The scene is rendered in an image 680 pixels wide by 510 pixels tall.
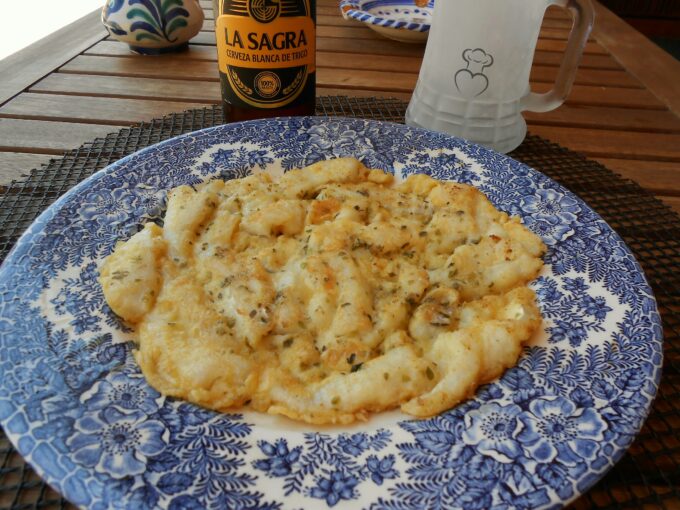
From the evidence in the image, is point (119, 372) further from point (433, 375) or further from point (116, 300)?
point (433, 375)

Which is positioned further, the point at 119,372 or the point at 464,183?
the point at 464,183

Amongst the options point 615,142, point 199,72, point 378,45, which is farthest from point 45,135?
point 615,142

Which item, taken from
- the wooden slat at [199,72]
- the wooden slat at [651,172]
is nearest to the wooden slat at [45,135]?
the wooden slat at [199,72]

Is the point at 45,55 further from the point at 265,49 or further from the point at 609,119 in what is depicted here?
the point at 609,119

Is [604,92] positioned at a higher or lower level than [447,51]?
lower

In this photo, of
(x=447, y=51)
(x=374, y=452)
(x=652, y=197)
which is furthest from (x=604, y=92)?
(x=374, y=452)
